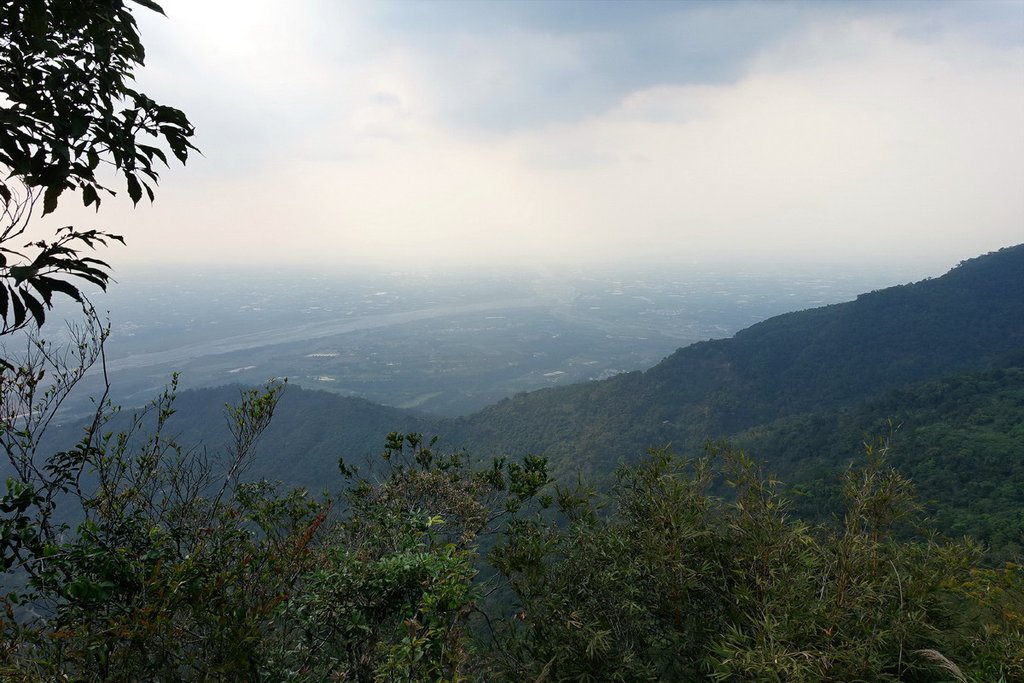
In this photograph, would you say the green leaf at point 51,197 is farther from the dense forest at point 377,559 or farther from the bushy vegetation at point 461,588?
the bushy vegetation at point 461,588

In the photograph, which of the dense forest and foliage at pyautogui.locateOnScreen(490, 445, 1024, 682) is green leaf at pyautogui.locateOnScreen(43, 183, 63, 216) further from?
foliage at pyautogui.locateOnScreen(490, 445, 1024, 682)

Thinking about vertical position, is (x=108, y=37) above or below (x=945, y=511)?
above

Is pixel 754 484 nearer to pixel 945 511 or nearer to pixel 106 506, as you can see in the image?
pixel 106 506

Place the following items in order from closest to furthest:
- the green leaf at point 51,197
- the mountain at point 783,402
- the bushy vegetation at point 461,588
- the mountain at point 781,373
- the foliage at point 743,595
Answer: the green leaf at point 51,197 → the bushy vegetation at point 461,588 → the foliage at point 743,595 → the mountain at point 783,402 → the mountain at point 781,373

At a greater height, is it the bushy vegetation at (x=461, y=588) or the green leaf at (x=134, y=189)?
the green leaf at (x=134, y=189)

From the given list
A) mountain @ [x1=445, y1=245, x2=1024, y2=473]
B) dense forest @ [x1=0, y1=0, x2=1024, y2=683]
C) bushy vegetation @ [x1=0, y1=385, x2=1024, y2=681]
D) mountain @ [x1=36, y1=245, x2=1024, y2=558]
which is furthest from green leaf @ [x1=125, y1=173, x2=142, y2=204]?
mountain @ [x1=445, y1=245, x2=1024, y2=473]

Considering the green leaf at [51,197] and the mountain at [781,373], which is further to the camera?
the mountain at [781,373]

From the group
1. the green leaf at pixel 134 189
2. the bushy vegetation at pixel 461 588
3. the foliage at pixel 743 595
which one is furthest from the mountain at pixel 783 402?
the green leaf at pixel 134 189

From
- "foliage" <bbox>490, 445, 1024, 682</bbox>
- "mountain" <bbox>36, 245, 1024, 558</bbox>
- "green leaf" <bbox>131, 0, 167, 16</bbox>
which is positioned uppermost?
"green leaf" <bbox>131, 0, 167, 16</bbox>

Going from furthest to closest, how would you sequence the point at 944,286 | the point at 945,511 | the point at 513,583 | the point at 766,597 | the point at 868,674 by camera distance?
the point at 944,286 → the point at 945,511 → the point at 513,583 → the point at 766,597 → the point at 868,674

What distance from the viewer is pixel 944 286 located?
72438mm

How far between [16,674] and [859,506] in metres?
5.62

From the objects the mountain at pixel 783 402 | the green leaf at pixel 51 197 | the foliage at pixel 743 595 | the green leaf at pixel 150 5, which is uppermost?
the green leaf at pixel 150 5

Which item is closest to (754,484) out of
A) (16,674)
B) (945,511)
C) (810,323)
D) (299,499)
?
(299,499)
